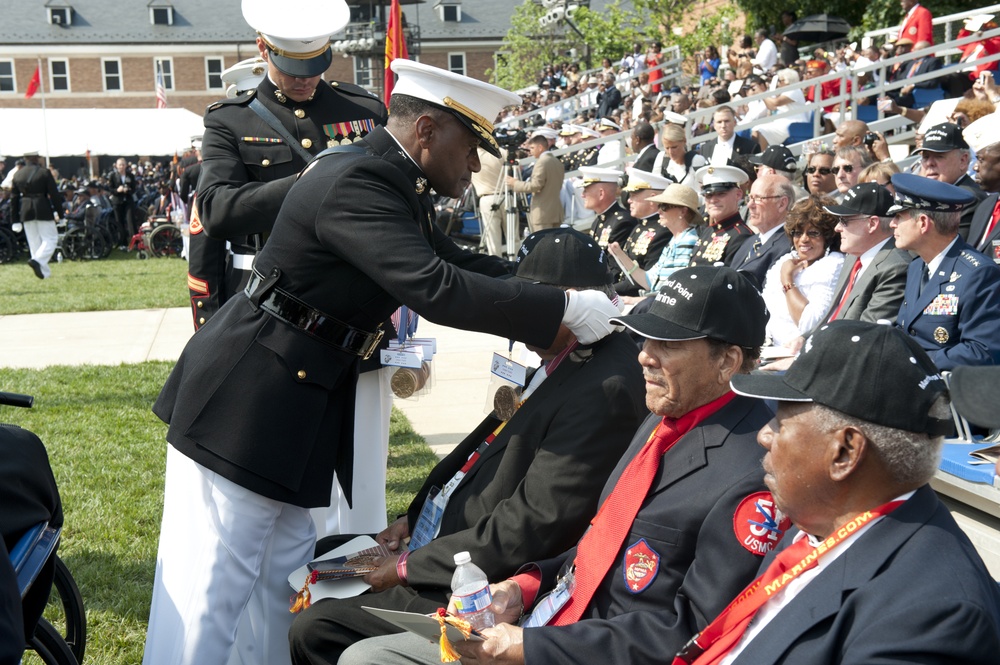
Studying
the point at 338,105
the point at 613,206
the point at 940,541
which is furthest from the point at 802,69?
the point at 940,541

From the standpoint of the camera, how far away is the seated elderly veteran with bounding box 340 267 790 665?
95.1 inches

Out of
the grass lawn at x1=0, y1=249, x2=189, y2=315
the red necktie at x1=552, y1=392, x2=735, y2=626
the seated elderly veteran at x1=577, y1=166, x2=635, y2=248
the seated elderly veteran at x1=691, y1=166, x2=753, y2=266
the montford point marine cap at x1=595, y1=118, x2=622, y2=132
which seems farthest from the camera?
the montford point marine cap at x1=595, y1=118, x2=622, y2=132

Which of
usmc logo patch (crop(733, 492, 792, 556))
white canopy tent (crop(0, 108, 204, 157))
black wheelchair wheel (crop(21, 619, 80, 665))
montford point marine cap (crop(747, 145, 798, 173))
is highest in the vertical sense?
usmc logo patch (crop(733, 492, 792, 556))

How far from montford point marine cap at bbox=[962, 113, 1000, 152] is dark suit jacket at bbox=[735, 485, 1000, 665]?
566 cm

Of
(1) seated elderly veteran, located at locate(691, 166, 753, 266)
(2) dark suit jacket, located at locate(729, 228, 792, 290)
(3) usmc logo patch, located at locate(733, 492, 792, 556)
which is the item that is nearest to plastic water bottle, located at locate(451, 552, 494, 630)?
(3) usmc logo patch, located at locate(733, 492, 792, 556)

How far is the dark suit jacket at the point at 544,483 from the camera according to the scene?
9.70 ft

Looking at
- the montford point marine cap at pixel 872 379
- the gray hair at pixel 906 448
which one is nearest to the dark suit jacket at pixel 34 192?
the montford point marine cap at pixel 872 379

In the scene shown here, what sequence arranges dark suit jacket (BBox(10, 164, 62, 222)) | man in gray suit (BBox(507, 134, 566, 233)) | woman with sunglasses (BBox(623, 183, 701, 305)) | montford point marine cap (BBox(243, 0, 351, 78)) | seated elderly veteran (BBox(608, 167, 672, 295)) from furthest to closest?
dark suit jacket (BBox(10, 164, 62, 222))
man in gray suit (BBox(507, 134, 566, 233))
seated elderly veteran (BBox(608, 167, 672, 295))
woman with sunglasses (BBox(623, 183, 701, 305))
montford point marine cap (BBox(243, 0, 351, 78))

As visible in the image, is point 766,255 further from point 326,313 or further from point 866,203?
point 326,313

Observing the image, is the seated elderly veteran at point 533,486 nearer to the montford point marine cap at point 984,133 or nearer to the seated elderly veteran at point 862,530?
→ the seated elderly veteran at point 862,530

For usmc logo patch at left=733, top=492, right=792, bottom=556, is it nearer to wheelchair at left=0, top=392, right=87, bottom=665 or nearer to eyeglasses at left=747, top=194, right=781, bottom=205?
wheelchair at left=0, top=392, right=87, bottom=665

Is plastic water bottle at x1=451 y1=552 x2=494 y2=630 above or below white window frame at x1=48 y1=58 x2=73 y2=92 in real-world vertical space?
above

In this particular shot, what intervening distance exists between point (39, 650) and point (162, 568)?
41 centimetres

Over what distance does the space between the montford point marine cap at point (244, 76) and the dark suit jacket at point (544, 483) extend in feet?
10.3
